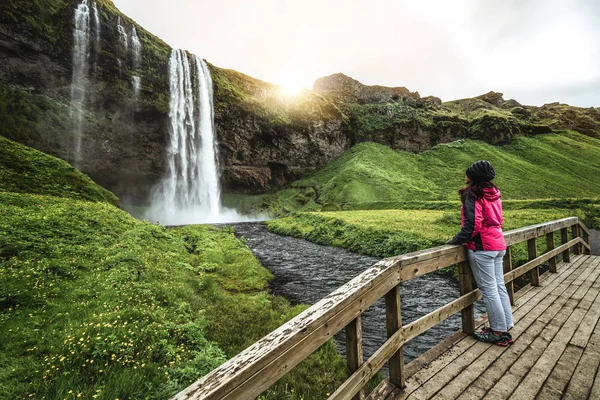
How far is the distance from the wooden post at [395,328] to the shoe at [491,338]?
81.9 inches

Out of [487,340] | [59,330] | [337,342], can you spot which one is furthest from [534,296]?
[59,330]

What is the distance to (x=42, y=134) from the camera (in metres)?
36.8

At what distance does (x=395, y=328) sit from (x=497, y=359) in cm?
197

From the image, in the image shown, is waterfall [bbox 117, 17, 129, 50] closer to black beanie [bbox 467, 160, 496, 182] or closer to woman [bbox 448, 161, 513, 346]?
black beanie [bbox 467, 160, 496, 182]

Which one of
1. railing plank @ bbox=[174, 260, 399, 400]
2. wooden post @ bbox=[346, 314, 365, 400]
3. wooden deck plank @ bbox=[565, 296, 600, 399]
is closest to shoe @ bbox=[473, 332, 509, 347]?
wooden deck plank @ bbox=[565, 296, 600, 399]

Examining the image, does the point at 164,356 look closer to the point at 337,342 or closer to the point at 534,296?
the point at 337,342

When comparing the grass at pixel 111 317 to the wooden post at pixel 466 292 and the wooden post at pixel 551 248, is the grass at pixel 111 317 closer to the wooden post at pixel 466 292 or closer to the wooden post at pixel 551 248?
the wooden post at pixel 466 292

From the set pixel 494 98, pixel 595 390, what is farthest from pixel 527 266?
pixel 494 98

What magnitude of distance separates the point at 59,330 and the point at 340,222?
22.4 m

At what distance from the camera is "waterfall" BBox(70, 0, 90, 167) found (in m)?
37.6

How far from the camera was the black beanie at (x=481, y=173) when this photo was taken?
4480 mm

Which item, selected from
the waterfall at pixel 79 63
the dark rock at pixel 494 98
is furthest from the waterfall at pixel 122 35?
the dark rock at pixel 494 98

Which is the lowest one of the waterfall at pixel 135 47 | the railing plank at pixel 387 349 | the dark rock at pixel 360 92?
the railing plank at pixel 387 349

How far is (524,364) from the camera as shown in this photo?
394cm
